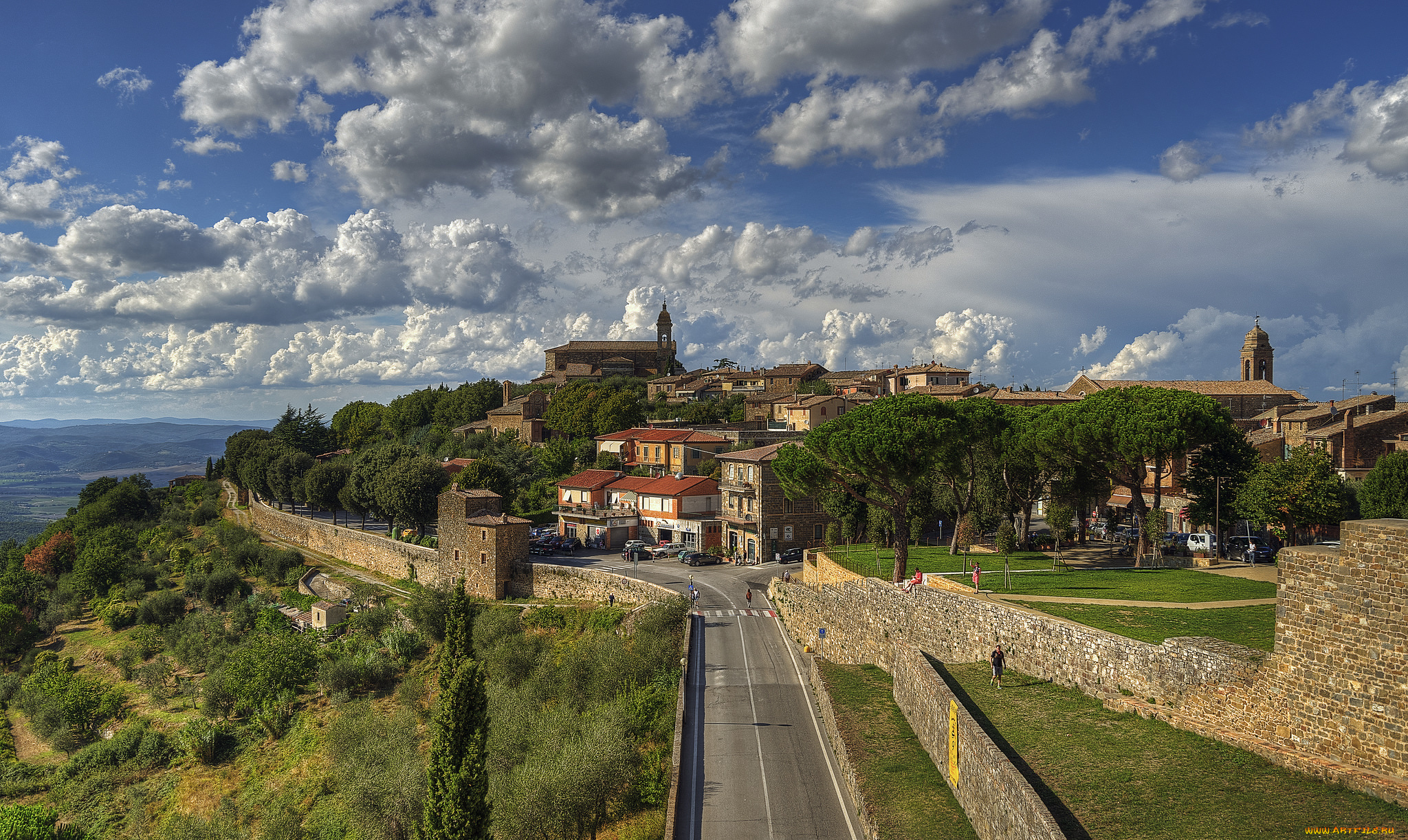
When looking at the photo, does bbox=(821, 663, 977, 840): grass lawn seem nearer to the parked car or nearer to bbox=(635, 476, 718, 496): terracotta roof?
the parked car

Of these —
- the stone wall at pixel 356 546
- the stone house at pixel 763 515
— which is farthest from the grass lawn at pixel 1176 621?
the stone wall at pixel 356 546

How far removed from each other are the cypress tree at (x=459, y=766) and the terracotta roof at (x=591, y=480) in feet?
131

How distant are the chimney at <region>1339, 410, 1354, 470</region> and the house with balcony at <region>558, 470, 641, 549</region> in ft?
141

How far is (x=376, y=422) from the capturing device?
106m

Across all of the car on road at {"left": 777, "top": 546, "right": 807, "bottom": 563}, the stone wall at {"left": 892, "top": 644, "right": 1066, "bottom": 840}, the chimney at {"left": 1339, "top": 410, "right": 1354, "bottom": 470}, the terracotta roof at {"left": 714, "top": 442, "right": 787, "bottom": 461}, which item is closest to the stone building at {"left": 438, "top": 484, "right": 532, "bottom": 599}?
the terracotta roof at {"left": 714, "top": 442, "right": 787, "bottom": 461}

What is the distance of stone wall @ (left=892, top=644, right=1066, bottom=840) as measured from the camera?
11539mm

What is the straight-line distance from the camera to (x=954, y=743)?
1592 centimetres

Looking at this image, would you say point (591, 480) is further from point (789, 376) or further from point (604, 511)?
point (789, 376)

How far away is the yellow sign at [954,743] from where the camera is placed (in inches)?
619

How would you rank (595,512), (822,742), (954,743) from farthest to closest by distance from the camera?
(595,512), (822,742), (954,743)

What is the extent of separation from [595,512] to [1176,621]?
42780 millimetres

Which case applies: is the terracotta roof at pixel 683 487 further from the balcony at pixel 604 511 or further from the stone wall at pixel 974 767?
the stone wall at pixel 974 767

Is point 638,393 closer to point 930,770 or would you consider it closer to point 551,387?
point 551,387

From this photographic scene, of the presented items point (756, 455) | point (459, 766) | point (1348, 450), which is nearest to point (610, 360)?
point (756, 455)
